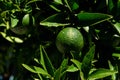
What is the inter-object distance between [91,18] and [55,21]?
17cm

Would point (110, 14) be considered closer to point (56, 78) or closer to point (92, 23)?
point (92, 23)

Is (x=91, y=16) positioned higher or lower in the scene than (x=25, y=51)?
higher

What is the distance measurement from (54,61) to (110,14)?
37cm

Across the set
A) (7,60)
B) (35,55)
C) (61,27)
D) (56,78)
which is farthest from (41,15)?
(7,60)

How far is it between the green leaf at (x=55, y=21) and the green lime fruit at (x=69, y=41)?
0.05m

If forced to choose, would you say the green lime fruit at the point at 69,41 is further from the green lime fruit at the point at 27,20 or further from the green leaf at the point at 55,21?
the green lime fruit at the point at 27,20

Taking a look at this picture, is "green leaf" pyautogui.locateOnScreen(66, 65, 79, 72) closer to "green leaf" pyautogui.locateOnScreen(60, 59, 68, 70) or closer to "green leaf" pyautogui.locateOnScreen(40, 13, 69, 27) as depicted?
"green leaf" pyautogui.locateOnScreen(60, 59, 68, 70)

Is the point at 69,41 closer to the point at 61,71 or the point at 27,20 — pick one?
the point at 61,71

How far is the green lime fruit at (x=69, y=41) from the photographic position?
61.7 inches

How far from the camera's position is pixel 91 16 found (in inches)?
61.2

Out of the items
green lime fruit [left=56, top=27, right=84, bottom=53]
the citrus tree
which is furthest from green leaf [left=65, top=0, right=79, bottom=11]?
green lime fruit [left=56, top=27, right=84, bottom=53]

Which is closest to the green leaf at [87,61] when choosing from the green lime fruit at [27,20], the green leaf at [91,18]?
the green leaf at [91,18]

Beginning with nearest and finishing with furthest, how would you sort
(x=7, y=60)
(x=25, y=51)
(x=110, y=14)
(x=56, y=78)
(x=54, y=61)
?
(x=56, y=78) < (x=110, y=14) < (x=54, y=61) < (x=25, y=51) < (x=7, y=60)

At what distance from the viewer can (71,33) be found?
5.18 feet
